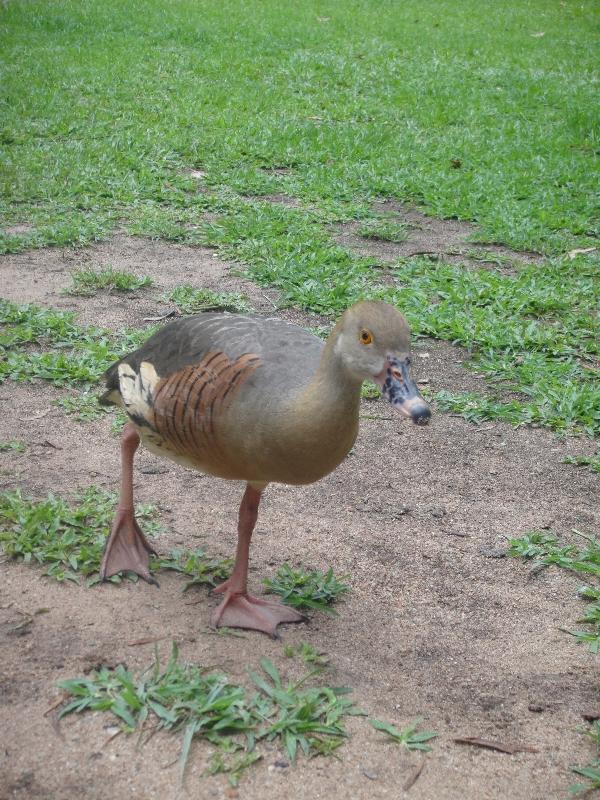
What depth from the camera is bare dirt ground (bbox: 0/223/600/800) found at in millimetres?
2824

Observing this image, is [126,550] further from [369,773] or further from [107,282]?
[107,282]

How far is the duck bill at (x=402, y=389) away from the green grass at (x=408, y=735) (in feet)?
3.10

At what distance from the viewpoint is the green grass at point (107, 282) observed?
6473 mm

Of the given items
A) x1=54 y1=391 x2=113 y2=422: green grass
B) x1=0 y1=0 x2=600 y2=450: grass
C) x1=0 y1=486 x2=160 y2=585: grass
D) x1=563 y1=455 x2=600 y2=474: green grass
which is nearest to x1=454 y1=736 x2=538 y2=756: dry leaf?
x1=0 y1=486 x2=160 y2=585: grass

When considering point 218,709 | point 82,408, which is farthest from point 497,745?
point 82,408

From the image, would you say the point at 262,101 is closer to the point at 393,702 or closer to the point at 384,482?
the point at 384,482

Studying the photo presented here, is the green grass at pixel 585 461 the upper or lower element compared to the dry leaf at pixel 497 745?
lower

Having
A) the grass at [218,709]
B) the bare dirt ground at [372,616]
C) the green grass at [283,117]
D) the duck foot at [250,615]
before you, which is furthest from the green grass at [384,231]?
the grass at [218,709]

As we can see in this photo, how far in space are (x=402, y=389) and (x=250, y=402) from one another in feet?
1.64

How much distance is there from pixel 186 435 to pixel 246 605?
0.67 meters

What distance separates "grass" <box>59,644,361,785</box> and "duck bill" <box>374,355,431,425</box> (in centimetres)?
95

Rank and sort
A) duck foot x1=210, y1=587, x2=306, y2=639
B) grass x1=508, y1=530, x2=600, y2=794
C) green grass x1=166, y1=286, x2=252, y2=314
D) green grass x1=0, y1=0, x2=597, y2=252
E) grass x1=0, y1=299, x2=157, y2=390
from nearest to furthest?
1. duck foot x1=210, y1=587, x2=306, y2=639
2. grass x1=508, y1=530, x2=600, y2=794
3. grass x1=0, y1=299, x2=157, y2=390
4. green grass x1=166, y1=286, x2=252, y2=314
5. green grass x1=0, y1=0, x2=597, y2=252

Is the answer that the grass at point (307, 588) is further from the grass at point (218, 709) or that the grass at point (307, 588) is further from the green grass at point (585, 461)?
the green grass at point (585, 461)

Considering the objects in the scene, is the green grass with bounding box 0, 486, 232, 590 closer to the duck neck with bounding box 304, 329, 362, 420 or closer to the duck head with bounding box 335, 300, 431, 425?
the duck neck with bounding box 304, 329, 362, 420
